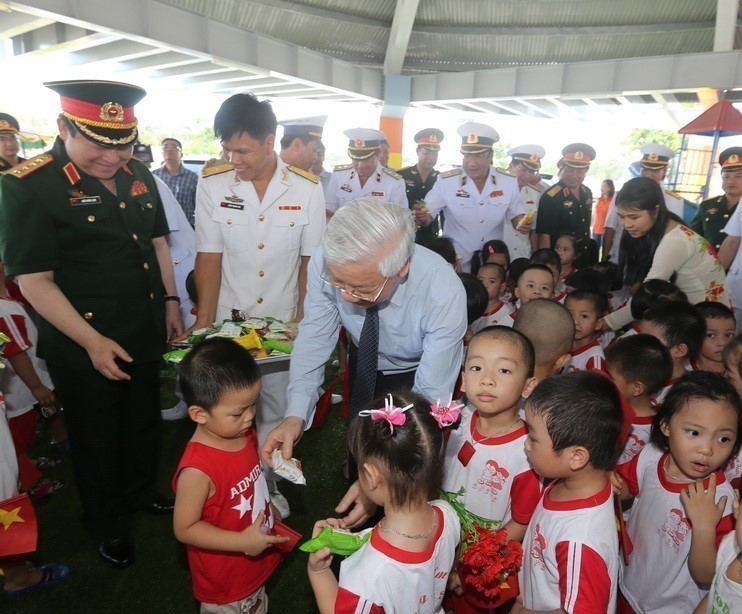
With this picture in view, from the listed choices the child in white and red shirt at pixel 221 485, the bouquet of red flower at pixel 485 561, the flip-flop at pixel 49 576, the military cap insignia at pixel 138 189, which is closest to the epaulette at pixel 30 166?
the military cap insignia at pixel 138 189

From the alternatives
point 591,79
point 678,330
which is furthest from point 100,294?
point 591,79

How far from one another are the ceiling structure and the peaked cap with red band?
498 cm

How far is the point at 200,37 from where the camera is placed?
7.02 m

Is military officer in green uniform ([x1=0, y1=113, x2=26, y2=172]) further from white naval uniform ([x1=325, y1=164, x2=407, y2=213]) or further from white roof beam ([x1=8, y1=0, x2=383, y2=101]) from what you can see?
white naval uniform ([x1=325, y1=164, x2=407, y2=213])

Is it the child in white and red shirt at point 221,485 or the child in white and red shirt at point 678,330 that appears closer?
the child in white and red shirt at point 221,485

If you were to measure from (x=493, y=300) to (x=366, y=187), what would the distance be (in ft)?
7.12

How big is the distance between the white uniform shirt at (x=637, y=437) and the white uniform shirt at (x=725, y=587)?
72 centimetres

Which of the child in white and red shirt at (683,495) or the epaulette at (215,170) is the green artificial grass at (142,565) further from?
the epaulette at (215,170)

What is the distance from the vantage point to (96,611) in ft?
7.01

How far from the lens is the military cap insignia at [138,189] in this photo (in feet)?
7.44

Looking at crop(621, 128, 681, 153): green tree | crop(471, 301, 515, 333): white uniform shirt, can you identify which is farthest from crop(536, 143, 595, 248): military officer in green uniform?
crop(621, 128, 681, 153): green tree

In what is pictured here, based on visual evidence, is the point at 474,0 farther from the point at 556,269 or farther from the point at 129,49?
the point at 556,269

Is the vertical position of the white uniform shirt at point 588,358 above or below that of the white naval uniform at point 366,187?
below

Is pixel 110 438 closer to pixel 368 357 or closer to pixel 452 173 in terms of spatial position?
pixel 368 357
